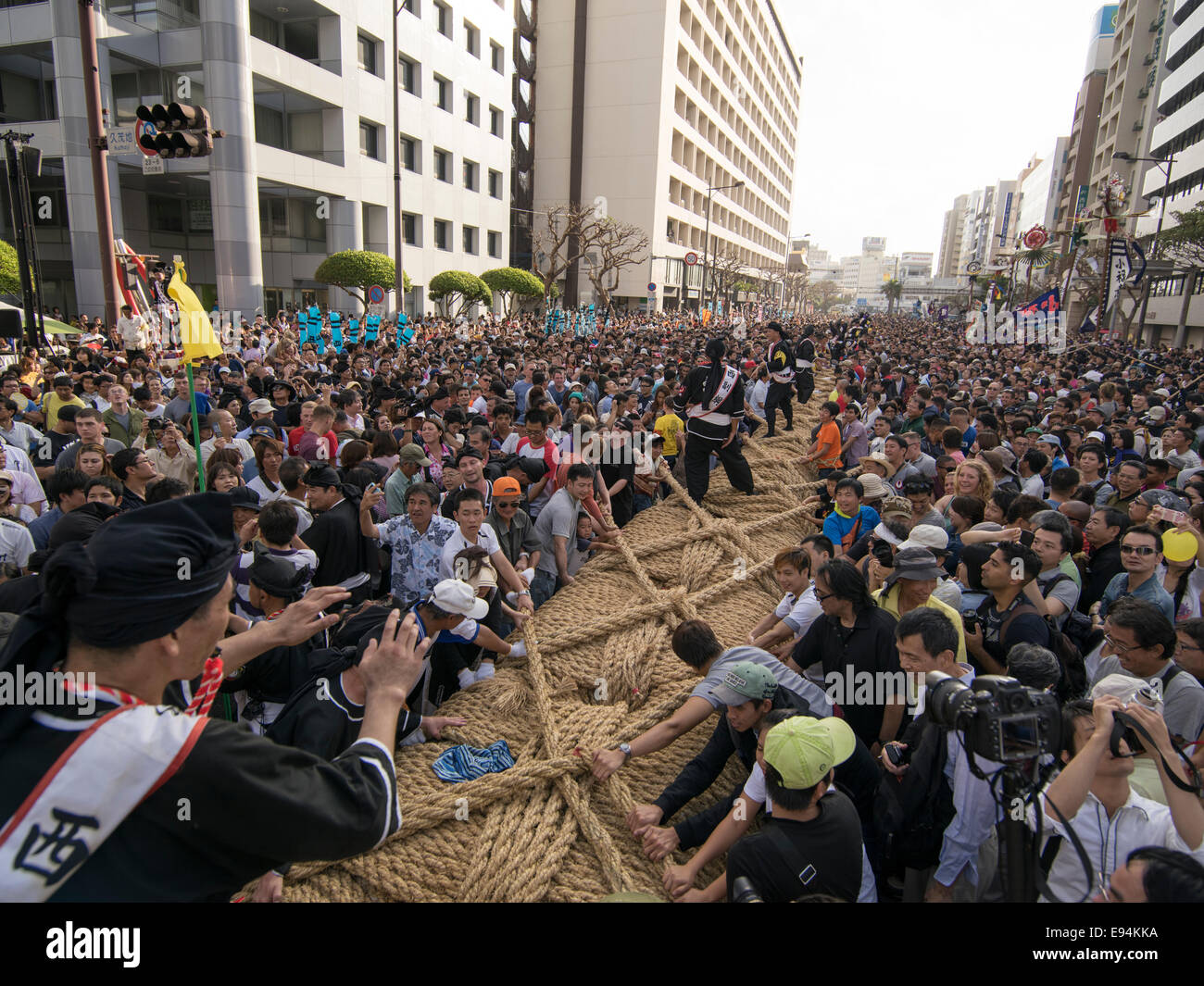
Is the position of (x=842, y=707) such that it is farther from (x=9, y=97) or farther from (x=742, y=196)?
(x=742, y=196)

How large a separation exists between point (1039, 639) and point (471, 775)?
284 cm

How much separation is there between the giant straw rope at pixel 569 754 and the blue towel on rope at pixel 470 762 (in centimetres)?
5

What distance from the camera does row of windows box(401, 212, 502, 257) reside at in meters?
30.1

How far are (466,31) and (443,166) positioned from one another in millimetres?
6500

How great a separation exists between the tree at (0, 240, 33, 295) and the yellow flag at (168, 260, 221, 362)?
16.4 m

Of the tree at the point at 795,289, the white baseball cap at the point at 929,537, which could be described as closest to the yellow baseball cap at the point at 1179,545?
the white baseball cap at the point at 929,537

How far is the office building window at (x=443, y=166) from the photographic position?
31900mm

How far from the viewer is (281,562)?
3.44m

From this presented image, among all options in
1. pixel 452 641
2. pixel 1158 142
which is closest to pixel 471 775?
pixel 452 641

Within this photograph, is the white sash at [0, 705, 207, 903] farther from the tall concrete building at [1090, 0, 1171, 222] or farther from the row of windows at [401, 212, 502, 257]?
the tall concrete building at [1090, 0, 1171, 222]

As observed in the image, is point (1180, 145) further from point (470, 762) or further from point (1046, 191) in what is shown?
point (470, 762)

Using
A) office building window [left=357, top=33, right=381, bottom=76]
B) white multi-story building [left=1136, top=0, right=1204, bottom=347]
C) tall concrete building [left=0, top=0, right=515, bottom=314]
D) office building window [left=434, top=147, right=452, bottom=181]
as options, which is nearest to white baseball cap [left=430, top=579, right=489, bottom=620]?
tall concrete building [left=0, top=0, right=515, bottom=314]

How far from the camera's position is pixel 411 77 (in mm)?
29297

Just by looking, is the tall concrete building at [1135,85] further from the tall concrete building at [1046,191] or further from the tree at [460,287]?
the tree at [460,287]
